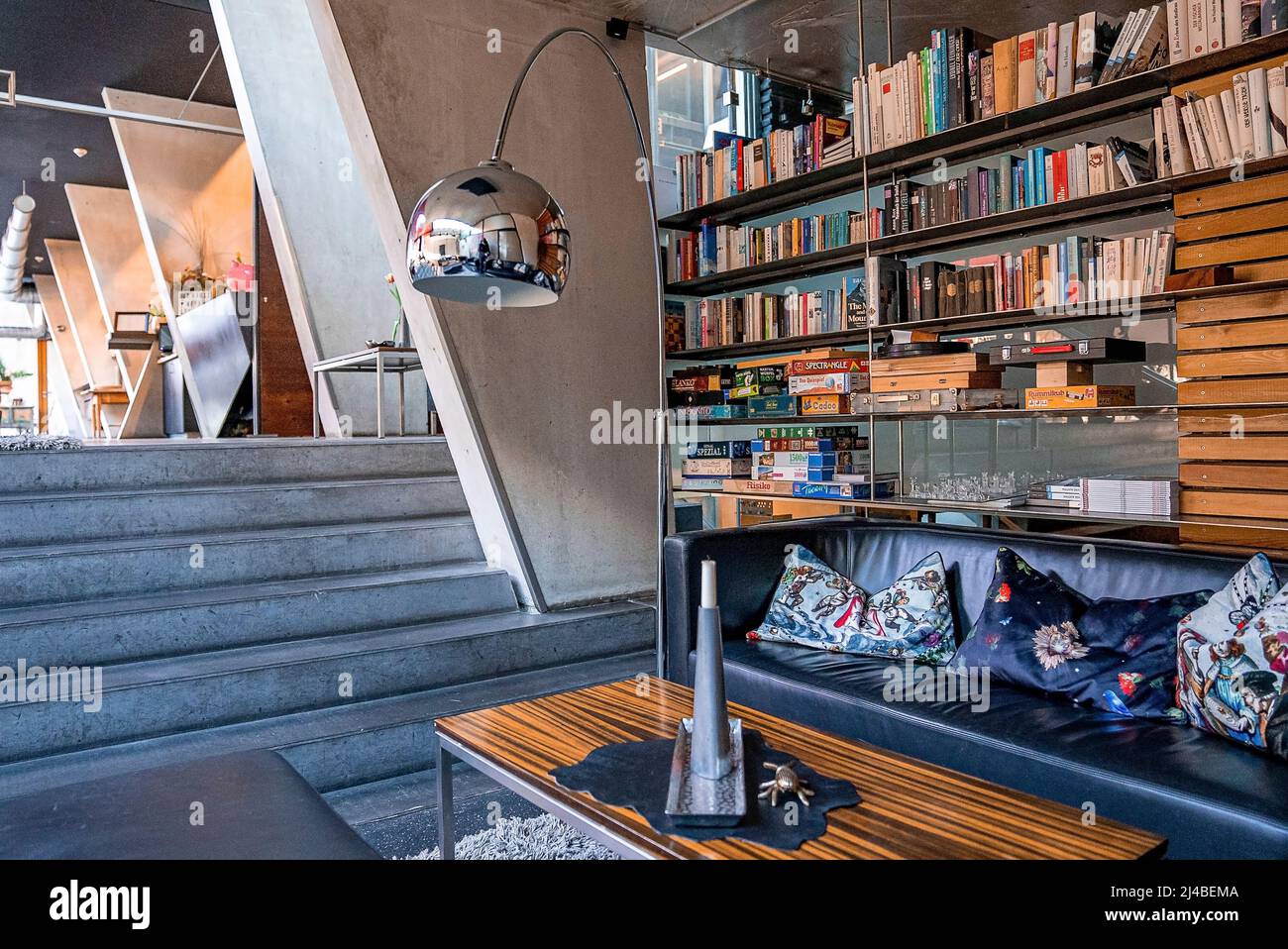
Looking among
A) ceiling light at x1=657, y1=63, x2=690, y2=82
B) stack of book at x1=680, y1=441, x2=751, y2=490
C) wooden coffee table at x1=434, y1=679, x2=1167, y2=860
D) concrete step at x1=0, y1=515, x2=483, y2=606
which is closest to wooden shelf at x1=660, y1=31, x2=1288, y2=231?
stack of book at x1=680, y1=441, x2=751, y2=490

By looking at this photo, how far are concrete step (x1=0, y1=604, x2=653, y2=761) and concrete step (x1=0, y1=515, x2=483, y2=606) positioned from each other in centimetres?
44

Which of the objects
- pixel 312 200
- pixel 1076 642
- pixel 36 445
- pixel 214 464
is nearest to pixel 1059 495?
pixel 1076 642

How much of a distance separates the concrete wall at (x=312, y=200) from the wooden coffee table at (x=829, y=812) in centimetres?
503

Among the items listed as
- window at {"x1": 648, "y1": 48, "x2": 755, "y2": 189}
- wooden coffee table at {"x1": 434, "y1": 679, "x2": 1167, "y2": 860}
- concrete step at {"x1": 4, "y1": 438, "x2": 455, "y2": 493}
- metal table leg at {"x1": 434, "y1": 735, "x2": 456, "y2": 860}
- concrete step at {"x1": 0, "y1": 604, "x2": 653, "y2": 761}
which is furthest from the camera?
window at {"x1": 648, "y1": 48, "x2": 755, "y2": 189}

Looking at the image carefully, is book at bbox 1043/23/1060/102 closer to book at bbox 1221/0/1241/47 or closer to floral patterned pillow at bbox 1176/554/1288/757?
book at bbox 1221/0/1241/47

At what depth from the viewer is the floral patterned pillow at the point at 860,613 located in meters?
2.96

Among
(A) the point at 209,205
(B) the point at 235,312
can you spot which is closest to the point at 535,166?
(B) the point at 235,312

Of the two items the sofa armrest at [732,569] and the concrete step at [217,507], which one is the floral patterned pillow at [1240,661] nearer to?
the sofa armrest at [732,569]

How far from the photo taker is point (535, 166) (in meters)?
4.38

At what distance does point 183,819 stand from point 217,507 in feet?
8.99

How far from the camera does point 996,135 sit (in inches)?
156

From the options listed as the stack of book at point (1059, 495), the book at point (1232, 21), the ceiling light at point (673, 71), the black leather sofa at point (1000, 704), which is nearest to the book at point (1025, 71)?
the book at point (1232, 21)

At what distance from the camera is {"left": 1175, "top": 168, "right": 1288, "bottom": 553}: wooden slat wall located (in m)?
3.15
